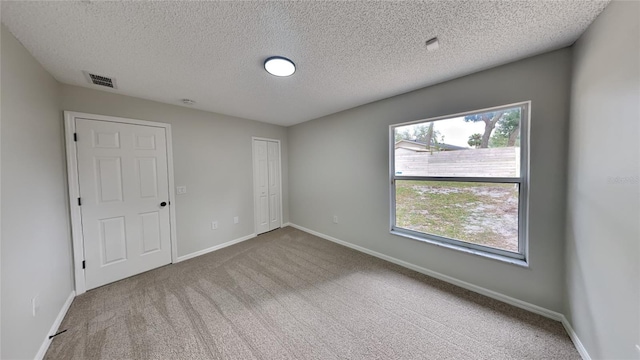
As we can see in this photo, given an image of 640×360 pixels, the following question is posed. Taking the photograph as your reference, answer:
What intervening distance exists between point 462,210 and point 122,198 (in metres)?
4.08

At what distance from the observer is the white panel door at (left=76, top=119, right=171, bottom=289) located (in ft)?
7.14

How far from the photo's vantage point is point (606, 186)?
3.88 ft

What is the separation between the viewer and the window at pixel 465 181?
6.16ft

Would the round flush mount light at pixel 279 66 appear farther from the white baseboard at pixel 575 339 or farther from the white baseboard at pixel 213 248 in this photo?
the white baseboard at pixel 575 339

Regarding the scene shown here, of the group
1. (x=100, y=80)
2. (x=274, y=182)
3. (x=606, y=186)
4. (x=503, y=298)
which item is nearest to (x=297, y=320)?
(x=503, y=298)

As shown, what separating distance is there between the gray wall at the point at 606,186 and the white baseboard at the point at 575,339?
0.05 metres

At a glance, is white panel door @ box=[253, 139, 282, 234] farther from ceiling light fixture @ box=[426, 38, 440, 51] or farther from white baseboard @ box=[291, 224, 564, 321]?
ceiling light fixture @ box=[426, 38, 440, 51]

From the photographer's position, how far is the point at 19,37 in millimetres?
1347

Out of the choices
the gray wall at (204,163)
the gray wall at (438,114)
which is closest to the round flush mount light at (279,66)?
the gray wall at (438,114)

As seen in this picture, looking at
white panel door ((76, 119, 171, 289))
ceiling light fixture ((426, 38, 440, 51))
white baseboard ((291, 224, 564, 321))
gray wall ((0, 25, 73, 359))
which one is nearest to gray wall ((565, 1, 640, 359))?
white baseboard ((291, 224, 564, 321))

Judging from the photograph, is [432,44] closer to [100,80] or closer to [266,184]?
[100,80]

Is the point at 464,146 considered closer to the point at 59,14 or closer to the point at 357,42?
the point at 357,42

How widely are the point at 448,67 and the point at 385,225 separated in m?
2.00

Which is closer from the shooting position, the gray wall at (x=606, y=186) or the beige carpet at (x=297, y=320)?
the gray wall at (x=606, y=186)
